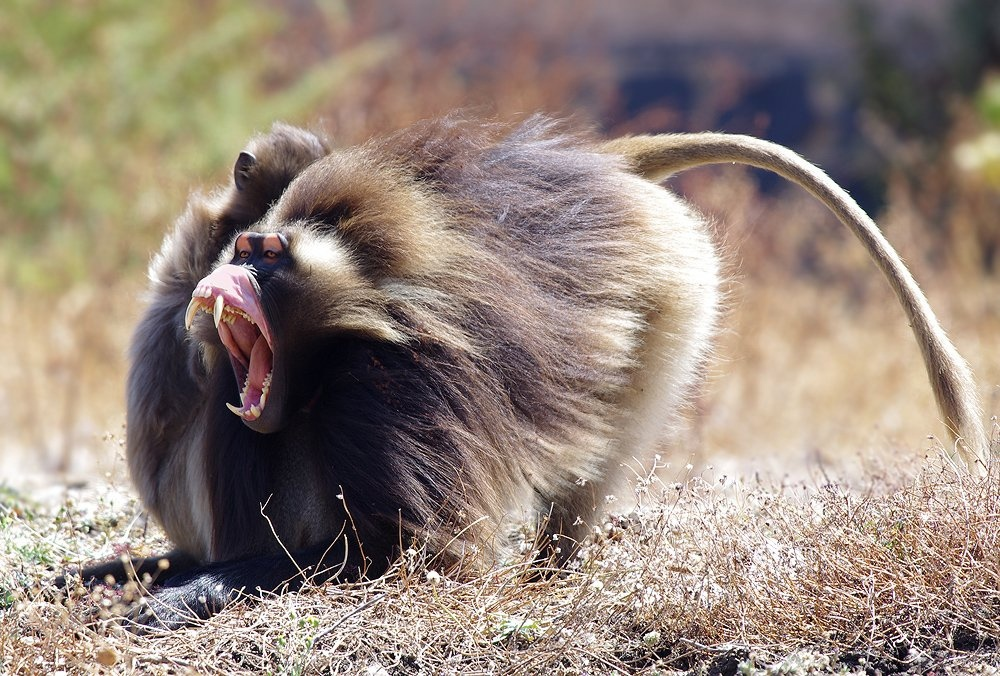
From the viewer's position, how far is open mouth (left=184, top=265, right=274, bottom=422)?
3029 millimetres

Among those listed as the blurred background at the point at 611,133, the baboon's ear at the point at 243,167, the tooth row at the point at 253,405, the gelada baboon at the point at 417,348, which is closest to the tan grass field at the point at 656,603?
the gelada baboon at the point at 417,348

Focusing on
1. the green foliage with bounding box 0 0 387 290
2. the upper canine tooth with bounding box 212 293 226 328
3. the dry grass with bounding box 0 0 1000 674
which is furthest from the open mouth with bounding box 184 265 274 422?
the green foliage with bounding box 0 0 387 290

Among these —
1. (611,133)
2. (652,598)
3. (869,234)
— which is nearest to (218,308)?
(652,598)

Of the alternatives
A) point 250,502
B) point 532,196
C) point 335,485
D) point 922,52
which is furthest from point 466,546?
point 922,52

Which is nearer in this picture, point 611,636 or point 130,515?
point 611,636

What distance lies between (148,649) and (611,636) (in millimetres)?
1100

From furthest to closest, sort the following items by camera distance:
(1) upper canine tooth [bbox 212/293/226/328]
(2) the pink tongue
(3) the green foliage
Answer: (3) the green foliage → (2) the pink tongue → (1) upper canine tooth [bbox 212/293/226/328]

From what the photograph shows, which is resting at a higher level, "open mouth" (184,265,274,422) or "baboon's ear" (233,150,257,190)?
"baboon's ear" (233,150,257,190)

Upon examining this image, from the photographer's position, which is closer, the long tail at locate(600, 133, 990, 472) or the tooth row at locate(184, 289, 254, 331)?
the tooth row at locate(184, 289, 254, 331)

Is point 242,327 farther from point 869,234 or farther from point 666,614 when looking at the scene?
point 869,234

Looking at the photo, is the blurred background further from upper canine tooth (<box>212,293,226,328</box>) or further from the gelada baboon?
upper canine tooth (<box>212,293,226,328</box>)

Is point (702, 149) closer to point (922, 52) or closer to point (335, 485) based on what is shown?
point (335, 485)

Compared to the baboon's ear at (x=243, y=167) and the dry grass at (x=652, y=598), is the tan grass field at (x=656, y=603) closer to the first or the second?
the dry grass at (x=652, y=598)

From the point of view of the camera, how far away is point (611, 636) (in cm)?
295
